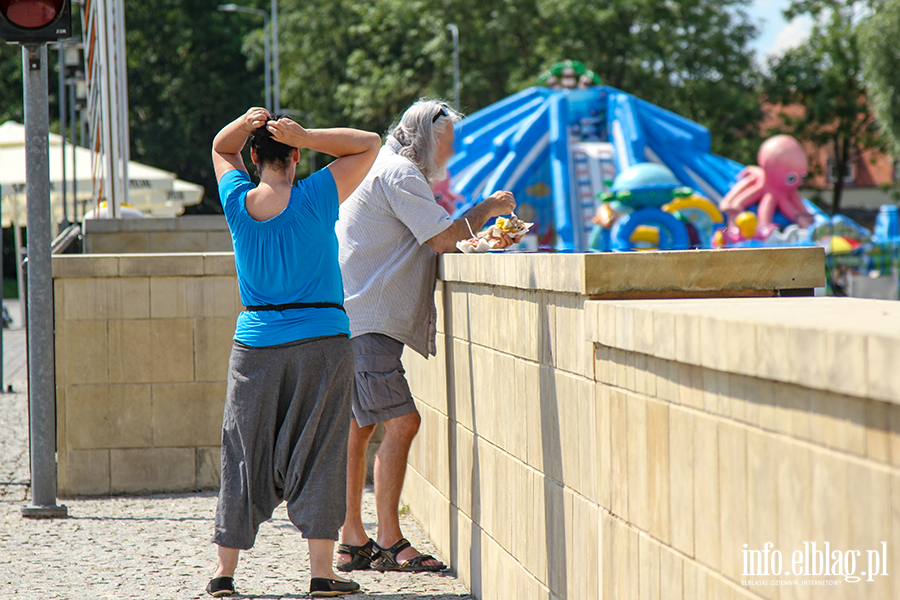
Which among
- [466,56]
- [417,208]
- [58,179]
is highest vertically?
[466,56]

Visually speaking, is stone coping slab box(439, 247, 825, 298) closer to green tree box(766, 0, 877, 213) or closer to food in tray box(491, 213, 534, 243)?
food in tray box(491, 213, 534, 243)

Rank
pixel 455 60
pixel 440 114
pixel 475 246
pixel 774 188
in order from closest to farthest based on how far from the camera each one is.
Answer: pixel 475 246
pixel 440 114
pixel 774 188
pixel 455 60

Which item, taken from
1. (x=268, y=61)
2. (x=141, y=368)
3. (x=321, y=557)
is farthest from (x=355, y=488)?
(x=268, y=61)

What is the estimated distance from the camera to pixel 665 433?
7.58 ft

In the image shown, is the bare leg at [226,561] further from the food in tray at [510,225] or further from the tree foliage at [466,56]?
the tree foliage at [466,56]

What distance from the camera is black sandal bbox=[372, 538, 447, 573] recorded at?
439cm

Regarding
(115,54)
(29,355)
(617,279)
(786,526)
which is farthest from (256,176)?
(115,54)

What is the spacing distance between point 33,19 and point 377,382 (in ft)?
8.97

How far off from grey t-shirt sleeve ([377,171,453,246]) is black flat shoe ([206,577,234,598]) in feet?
4.90

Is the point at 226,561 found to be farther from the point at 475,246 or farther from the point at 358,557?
the point at 475,246

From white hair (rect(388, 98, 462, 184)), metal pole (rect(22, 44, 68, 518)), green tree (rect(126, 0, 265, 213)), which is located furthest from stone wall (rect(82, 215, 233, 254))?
green tree (rect(126, 0, 265, 213))

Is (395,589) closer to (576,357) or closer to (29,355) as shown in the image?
(576,357)

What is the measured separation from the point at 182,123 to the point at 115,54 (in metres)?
→ 33.3

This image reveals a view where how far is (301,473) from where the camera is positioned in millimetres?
3891
